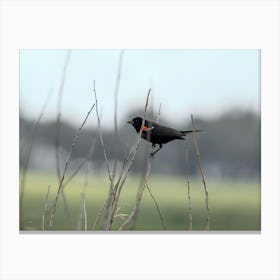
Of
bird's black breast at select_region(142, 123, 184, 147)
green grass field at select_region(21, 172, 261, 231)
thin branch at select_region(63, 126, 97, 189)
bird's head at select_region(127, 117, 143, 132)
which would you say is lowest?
green grass field at select_region(21, 172, 261, 231)

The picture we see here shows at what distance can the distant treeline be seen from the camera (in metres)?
4.30

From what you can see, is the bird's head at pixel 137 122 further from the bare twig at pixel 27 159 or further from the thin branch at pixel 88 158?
the bare twig at pixel 27 159

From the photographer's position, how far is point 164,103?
4.35m

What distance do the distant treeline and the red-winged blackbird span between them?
4cm

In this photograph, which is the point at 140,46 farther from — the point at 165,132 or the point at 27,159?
the point at 27,159

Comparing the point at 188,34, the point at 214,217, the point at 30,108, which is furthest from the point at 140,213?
the point at 188,34

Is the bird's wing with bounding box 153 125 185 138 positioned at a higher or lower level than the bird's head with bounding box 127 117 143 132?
lower

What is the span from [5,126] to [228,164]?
181 centimetres

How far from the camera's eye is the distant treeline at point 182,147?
4.30 meters

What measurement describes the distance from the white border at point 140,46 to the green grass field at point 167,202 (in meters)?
0.09

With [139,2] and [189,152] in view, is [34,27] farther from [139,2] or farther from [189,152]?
[189,152]

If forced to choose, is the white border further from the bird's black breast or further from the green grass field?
the bird's black breast

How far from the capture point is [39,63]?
4.39 m

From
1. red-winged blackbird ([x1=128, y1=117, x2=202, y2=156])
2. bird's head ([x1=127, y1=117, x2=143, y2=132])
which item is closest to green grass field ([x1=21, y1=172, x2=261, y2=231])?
red-winged blackbird ([x1=128, y1=117, x2=202, y2=156])
